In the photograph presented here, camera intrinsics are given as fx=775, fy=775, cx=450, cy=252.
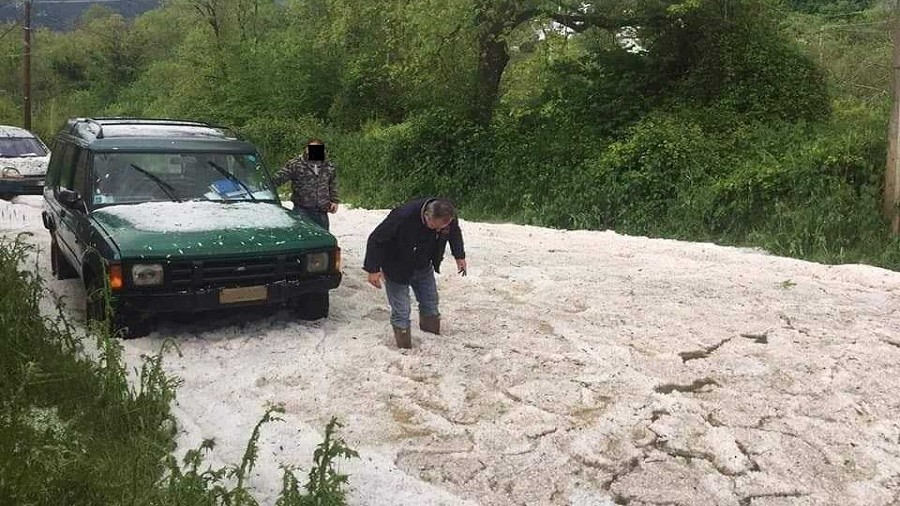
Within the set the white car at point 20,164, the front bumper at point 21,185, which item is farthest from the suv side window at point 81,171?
the front bumper at point 21,185

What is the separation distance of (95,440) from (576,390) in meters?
3.16

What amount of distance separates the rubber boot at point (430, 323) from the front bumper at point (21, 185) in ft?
38.7

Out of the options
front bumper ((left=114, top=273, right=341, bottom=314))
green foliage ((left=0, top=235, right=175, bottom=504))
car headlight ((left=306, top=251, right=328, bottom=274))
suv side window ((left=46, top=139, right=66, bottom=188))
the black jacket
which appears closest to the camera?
green foliage ((left=0, top=235, right=175, bottom=504))

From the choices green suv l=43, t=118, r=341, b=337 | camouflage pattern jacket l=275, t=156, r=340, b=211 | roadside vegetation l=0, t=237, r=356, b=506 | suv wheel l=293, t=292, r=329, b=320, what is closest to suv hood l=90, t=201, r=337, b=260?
green suv l=43, t=118, r=341, b=337

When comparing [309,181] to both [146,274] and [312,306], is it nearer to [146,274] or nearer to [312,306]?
[312,306]

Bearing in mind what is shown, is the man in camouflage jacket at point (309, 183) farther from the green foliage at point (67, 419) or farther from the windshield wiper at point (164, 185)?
the green foliage at point (67, 419)

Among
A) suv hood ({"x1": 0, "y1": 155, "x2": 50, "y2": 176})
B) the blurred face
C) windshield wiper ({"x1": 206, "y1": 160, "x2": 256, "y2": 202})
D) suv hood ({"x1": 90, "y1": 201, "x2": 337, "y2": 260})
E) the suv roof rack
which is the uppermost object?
the suv roof rack

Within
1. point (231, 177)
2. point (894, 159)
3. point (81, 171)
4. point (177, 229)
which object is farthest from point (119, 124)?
point (894, 159)

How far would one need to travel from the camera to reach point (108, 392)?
15.9 feet

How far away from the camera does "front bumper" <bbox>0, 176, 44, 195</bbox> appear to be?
603 inches

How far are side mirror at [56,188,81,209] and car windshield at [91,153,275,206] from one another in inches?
5.9

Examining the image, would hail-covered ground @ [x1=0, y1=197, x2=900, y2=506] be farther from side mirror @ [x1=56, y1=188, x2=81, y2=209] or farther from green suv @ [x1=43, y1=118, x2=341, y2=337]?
side mirror @ [x1=56, y1=188, x2=81, y2=209]

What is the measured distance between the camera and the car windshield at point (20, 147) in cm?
1600

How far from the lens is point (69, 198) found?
265 inches
